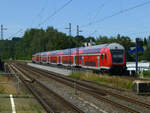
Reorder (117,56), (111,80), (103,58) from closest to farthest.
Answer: (111,80) → (117,56) → (103,58)

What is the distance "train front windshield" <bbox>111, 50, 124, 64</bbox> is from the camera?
95.9ft

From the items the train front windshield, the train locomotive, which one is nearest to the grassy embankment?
the train locomotive

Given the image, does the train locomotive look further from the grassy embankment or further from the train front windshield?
the grassy embankment

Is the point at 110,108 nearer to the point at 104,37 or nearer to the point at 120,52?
the point at 120,52

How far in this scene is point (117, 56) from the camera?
29.7 m

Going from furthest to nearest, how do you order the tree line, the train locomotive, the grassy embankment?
the tree line → the train locomotive → the grassy embankment

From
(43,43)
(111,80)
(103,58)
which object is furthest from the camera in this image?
(43,43)

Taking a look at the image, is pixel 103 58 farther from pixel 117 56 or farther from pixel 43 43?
pixel 43 43

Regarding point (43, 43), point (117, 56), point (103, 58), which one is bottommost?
point (103, 58)

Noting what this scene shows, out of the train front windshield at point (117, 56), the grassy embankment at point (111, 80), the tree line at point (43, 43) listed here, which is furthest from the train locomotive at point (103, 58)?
the tree line at point (43, 43)

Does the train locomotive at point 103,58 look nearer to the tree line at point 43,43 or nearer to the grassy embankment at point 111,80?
the grassy embankment at point 111,80

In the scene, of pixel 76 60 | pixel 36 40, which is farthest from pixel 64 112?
pixel 36 40

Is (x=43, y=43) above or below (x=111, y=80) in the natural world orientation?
above

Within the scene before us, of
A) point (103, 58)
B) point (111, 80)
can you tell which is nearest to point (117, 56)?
point (103, 58)
